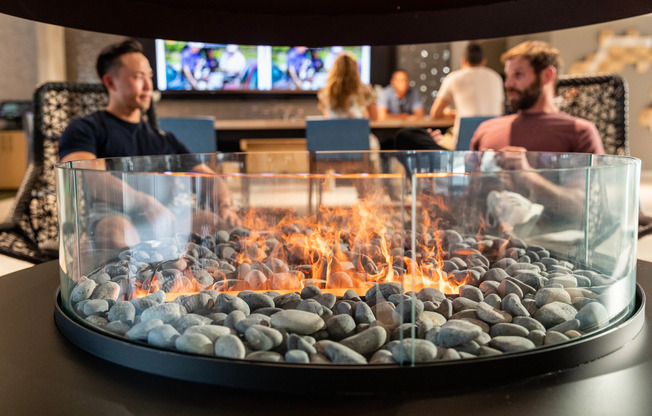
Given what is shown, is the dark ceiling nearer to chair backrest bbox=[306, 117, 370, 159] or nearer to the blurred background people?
chair backrest bbox=[306, 117, 370, 159]

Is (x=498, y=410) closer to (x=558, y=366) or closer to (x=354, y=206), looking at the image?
(x=558, y=366)

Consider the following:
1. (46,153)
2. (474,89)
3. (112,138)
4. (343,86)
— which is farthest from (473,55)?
(46,153)

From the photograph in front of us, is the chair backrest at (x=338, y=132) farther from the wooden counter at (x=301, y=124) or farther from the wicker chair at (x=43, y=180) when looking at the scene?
the wooden counter at (x=301, y=124)

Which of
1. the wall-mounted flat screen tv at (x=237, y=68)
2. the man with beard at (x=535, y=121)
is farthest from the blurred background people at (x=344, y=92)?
the wall-mounted flat screen tv at (x=237, y=68)

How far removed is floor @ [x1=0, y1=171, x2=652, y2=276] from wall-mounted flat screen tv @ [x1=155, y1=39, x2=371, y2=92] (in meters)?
2.25

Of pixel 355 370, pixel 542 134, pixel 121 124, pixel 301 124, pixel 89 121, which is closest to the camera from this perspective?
pixel 355 370

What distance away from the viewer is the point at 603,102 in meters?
2.89

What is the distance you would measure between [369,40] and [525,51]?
1.50 metres

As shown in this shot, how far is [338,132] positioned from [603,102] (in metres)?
1.31

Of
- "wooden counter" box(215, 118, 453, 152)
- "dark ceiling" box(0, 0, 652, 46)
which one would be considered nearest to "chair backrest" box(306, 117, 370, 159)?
"wooden counter" box(215, 118, 453, 152)

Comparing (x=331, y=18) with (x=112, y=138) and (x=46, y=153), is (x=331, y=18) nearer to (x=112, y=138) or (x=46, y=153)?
(x=112, y=138)

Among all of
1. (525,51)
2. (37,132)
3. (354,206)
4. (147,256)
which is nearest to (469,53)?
(525,51)

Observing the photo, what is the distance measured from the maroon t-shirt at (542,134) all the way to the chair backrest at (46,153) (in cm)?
153

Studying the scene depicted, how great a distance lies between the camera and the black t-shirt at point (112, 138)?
7.29ft
